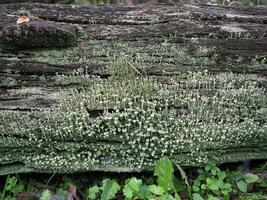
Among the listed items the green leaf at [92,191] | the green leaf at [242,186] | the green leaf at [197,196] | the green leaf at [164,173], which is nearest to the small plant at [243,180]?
the green leaf at [242,186]

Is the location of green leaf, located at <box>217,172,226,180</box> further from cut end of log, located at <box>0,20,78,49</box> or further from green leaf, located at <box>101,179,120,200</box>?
cut end of log, located at <box>0,20,78,49</box>

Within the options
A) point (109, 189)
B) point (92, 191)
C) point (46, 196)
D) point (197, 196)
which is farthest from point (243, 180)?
point (46, 196)

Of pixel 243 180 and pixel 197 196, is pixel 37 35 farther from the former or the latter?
pixel 243 180

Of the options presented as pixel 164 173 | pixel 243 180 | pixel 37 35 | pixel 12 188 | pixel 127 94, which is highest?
pixel 37 35

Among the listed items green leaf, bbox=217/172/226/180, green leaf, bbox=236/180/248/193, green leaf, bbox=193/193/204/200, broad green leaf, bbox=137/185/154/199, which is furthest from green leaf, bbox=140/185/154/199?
green leaf, bbox=236/180/248/193

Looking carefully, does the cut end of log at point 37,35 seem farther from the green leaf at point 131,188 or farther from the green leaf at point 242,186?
the green leaf at point 242,186

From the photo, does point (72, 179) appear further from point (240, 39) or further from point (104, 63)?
point (240, 39)
